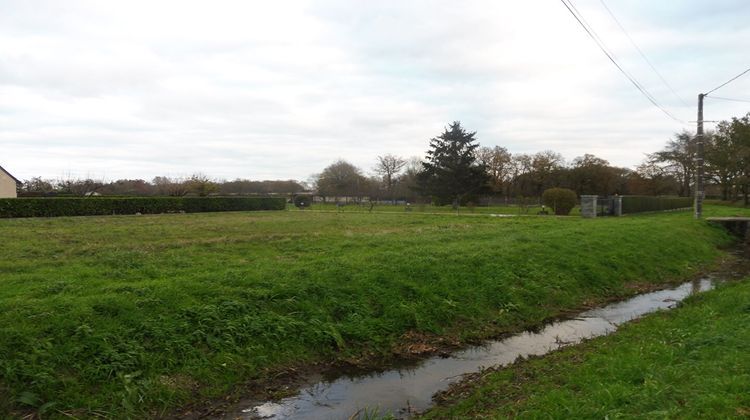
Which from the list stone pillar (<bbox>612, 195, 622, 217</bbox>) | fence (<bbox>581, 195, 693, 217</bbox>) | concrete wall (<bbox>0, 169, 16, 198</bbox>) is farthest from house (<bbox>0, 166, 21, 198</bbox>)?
stone pillar (<bbox>612, 195, 622, 217</bbox>)

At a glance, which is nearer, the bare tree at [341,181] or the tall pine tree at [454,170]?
the tall pine tree at [454,170]

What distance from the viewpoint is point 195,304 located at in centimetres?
711

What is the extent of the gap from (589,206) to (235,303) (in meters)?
27.3

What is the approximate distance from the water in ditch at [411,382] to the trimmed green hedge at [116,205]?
93.7 ft

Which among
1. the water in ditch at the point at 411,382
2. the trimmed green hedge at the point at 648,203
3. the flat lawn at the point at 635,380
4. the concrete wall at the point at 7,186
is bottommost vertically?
the water in ditch at the point at 411,382

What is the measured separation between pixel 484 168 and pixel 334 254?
1965 inches

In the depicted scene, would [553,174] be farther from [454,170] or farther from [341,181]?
[341,181]

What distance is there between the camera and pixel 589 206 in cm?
3012

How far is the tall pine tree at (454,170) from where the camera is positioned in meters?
59.0

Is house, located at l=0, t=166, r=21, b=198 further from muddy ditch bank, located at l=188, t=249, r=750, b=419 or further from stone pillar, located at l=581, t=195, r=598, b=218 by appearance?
muddy ditch bank, located at l=188, t=249, r=750, b=419

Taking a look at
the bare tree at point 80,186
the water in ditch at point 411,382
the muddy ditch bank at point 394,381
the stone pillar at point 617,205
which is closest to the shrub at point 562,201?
the stone pillar at point 617,205

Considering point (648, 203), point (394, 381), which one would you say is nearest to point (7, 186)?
point (394, 381)

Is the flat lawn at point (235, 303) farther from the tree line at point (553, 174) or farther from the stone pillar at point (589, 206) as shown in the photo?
the tree line at point (553, 174)

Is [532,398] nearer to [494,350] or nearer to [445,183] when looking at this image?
[494,350]
